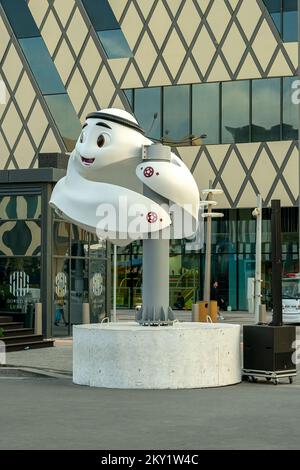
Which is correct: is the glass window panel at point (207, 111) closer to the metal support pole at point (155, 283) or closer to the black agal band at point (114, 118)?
the black agal band at point (114, 118)

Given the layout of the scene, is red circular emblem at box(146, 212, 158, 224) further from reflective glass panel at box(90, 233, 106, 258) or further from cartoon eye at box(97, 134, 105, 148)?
reflective glass panel at box(90, 233, 106, 258)

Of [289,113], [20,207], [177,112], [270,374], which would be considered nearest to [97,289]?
[20,207]

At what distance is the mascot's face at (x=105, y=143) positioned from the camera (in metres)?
15.5

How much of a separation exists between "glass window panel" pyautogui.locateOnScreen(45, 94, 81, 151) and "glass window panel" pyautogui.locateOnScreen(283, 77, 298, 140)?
492 inches

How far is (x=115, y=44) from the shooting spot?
167 feet

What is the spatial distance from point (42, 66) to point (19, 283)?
2956 centimetres

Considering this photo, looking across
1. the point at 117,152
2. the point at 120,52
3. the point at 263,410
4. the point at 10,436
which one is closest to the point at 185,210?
the point at 117,152

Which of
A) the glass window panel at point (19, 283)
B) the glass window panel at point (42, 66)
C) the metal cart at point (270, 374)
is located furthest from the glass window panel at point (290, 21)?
the metal cart at point (270, 374)

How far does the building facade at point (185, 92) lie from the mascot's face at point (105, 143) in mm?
30027

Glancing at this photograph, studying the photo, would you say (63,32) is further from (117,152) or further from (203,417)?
(203,417)

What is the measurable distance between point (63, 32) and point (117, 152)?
3849cm

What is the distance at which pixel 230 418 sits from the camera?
11.0 metres

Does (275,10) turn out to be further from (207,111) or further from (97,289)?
(97,289)

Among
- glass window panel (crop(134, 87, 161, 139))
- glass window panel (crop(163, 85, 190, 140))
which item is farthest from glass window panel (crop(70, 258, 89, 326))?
glass window panel (crop(134, 87, 161, 139))
